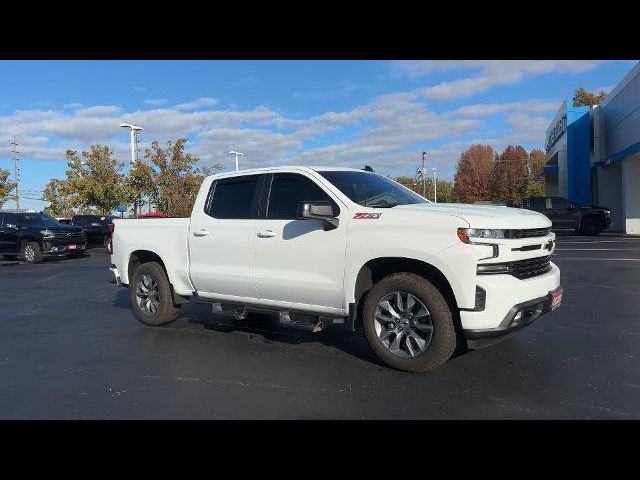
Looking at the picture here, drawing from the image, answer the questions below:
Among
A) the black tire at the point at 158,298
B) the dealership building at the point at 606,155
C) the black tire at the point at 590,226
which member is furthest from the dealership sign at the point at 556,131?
the black tire at the point at 158,298

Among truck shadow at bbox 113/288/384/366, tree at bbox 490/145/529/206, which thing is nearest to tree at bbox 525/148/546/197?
tree at bbox 490/145/529/206

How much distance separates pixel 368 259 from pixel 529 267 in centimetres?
144

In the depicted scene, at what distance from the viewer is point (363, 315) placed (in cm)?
500

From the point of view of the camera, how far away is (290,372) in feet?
16.1

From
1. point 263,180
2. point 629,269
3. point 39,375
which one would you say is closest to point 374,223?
point 263,180

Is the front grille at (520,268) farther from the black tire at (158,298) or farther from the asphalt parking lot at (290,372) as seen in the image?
the black tire at (158,298)

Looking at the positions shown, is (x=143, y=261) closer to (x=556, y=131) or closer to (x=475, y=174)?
(x=556, y=131)

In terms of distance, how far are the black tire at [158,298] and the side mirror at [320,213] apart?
265 cm

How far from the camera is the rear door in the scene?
5812 mm

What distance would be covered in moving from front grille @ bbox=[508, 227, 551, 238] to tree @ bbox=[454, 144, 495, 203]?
63336 mm

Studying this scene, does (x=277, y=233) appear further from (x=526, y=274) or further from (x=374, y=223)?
(x=526, y=274)

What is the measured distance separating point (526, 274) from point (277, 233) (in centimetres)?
245

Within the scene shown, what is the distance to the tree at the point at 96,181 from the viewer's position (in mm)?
31484

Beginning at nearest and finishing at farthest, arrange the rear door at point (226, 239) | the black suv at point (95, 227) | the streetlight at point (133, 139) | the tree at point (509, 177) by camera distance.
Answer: the rear door at point (226, 239)
the black suv at point (95, 227)
the streetlight at point (133, 139)
the tree at point (509, 177)
